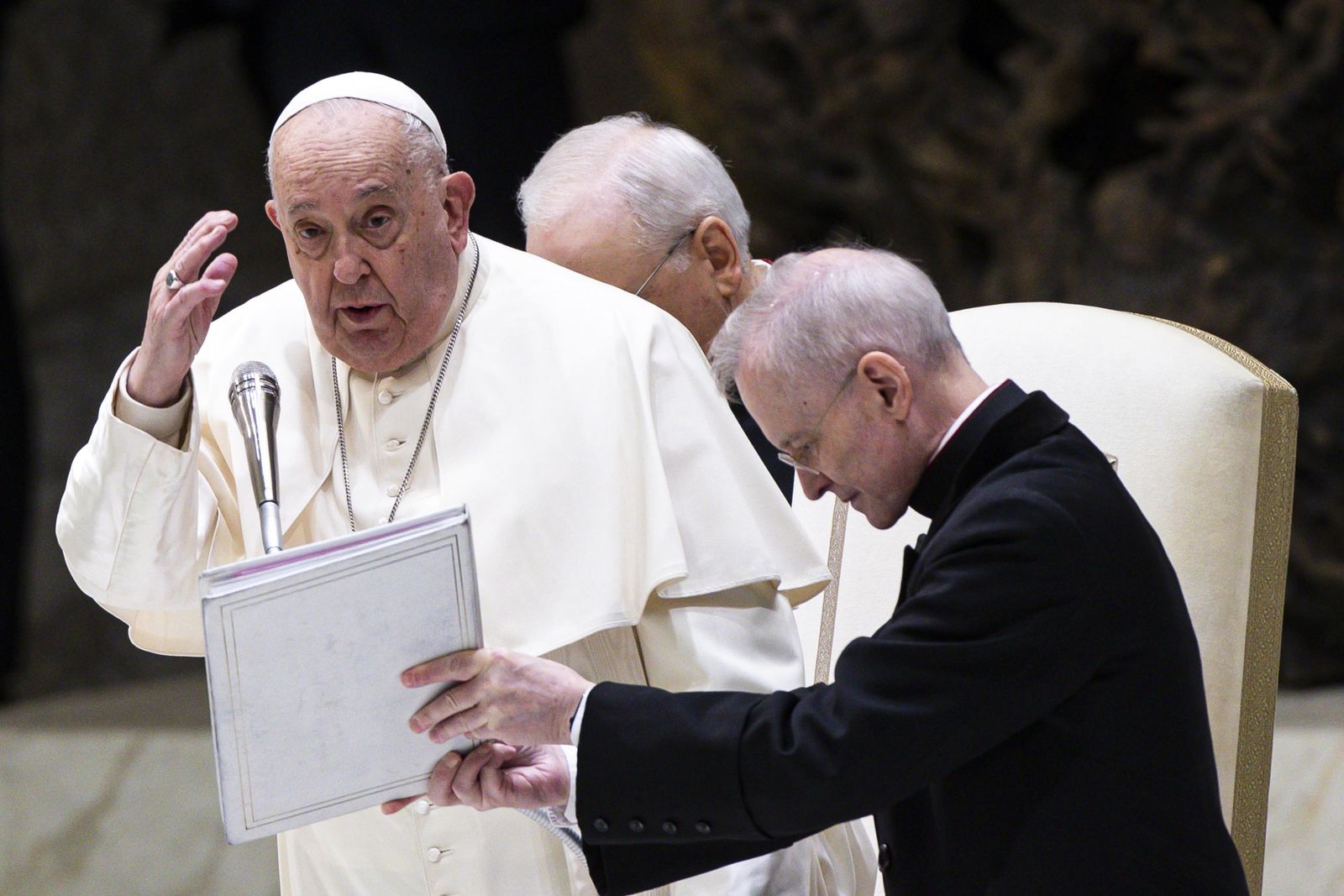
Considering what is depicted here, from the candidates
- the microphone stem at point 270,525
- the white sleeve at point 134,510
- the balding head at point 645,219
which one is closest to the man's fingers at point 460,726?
the microphone stem at point 270,525

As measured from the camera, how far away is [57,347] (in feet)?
22.4

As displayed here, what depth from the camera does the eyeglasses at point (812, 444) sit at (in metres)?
2.03

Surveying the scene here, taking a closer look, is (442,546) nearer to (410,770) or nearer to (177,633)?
(410,770)

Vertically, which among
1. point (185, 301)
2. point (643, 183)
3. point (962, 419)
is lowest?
point (962, 419)

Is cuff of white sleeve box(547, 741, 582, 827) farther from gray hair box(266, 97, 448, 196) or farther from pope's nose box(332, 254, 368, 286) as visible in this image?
gray hair box(266, 97, 448, 196)

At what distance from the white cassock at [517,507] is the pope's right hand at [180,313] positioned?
0.03 m

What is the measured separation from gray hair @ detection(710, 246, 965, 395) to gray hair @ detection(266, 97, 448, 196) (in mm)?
600

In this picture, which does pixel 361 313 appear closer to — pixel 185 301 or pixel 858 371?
pixel 185 301

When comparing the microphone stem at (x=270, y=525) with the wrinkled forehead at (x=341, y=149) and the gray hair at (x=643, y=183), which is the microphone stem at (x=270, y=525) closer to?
the wrinkled forehead at (x=341, y=149)

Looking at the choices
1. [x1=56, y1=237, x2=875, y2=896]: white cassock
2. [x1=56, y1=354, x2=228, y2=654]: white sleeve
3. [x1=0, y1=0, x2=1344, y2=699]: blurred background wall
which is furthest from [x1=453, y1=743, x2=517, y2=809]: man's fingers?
[x1=0, y1=0, x2=1344, y2=699]: blurred background wall

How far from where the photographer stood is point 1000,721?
→ 1.92 m

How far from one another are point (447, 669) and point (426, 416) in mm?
636

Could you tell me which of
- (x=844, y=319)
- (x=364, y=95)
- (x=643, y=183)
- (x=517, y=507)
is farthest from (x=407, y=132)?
(x=643, y=183)

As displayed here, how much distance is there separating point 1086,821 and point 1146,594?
26 centimetres
